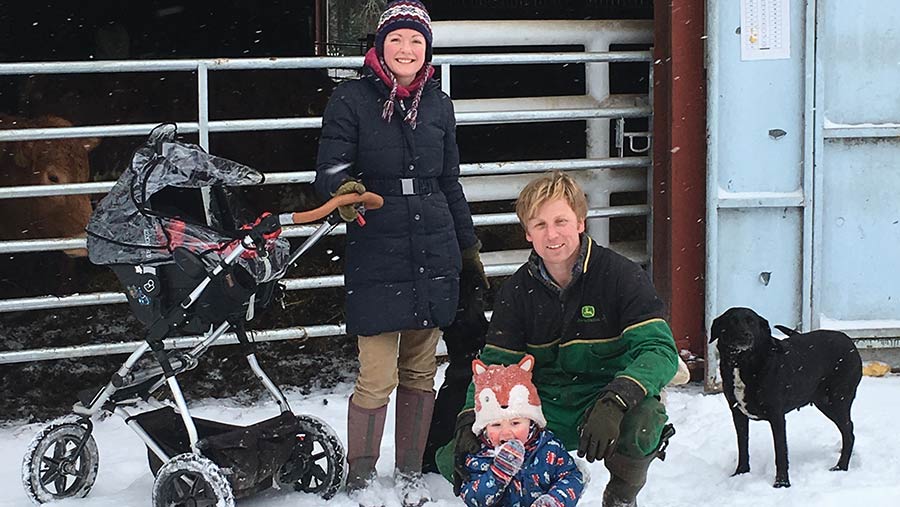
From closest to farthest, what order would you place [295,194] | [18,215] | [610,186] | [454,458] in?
1. [454,458]
2. [610,186]
3. [18,215]
4. [295,194]

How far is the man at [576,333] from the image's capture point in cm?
286

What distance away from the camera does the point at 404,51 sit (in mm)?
3553

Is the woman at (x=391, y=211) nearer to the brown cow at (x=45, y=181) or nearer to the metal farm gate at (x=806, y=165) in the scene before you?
the metal farm gate at (x=806, y=165)

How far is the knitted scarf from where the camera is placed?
3600 millimetres

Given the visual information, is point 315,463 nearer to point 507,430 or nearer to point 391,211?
point 391,211

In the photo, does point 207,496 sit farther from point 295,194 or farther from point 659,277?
point 295,194

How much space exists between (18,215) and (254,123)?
3.33 m

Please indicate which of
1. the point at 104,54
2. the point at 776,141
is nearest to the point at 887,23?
the point at 776,141

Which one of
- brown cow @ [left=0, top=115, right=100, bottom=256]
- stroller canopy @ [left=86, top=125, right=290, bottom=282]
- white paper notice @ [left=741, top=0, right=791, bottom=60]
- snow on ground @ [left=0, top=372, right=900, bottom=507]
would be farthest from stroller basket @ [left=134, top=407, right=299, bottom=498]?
brown cow @ [left=0, top=115, right=100, bottom=256]

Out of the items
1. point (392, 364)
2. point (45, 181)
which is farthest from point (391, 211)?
point (45, 181)

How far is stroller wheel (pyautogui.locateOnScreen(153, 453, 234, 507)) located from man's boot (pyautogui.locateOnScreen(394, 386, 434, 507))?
64 cm

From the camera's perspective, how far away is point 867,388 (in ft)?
16.2

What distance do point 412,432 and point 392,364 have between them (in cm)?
28

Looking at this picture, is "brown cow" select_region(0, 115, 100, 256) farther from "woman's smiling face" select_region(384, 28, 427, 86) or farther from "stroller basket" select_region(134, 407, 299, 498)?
"woman's smiling face" select_region(384, 28, 427, 86)
